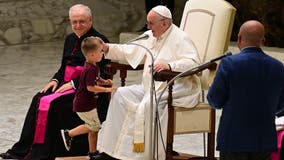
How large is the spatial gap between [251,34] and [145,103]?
4.34ft

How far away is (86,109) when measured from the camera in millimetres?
4992

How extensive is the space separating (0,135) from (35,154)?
0.88m

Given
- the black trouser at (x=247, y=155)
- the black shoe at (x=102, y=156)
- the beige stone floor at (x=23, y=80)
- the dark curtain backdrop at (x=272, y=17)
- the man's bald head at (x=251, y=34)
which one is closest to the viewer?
the man's bald head at (x=251, y=34)

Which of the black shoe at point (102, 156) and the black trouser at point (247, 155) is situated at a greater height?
the black trouser at point (247, 155)

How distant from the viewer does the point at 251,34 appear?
3643 mm

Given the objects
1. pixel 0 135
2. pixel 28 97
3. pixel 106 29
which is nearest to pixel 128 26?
pixel 106 29

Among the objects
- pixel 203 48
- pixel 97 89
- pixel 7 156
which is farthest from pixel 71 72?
pixel 203 48

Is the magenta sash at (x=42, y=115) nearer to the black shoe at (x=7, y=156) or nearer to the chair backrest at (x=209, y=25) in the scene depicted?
the black shoe at (x=7, y=156)

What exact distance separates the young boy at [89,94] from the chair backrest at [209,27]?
2.16 ft

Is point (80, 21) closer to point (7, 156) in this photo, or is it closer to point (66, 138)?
point (66, 138)

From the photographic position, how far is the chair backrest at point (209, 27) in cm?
505

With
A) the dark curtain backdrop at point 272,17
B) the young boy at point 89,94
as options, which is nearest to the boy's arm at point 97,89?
the young boy at point 89,94

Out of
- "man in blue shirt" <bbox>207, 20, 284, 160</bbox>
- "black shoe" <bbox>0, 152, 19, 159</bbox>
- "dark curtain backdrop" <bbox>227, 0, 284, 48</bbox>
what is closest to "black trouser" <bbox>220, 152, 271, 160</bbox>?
"man in blue shirt" <bbox>207, 20, 284, 160</bbox>

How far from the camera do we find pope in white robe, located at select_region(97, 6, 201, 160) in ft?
15.8
